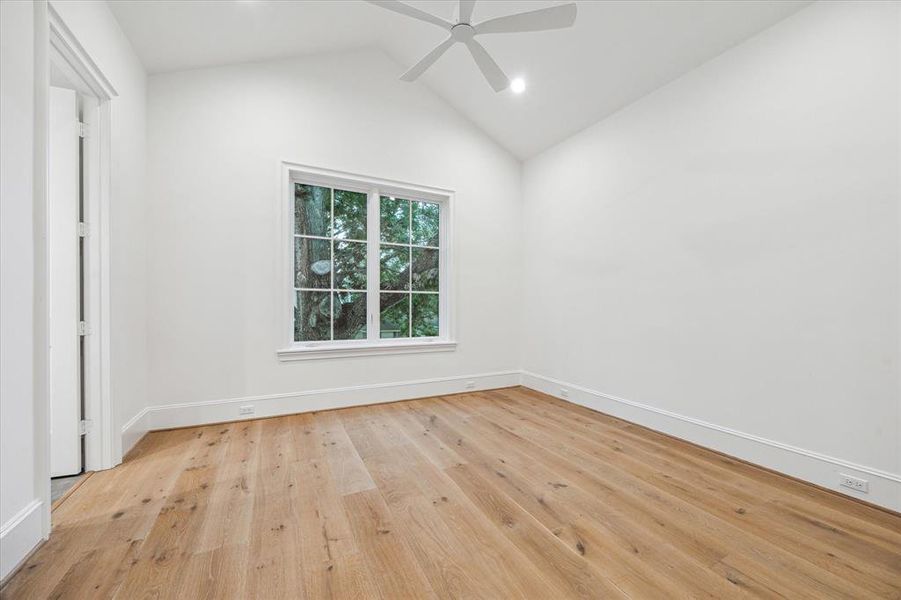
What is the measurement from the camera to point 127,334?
2.60m

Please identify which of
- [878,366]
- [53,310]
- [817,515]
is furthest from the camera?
[53,310]

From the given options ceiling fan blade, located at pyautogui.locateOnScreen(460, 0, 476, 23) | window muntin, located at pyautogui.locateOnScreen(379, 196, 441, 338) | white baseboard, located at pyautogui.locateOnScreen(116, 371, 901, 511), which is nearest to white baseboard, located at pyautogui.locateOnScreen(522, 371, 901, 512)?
white baseboard, located at pyautogui.locateOnScreen(116, 371, 901, 511)

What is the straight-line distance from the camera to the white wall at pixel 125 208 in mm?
2297

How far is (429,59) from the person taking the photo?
8.43ft

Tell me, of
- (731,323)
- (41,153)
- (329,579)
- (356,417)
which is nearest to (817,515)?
(731,323)

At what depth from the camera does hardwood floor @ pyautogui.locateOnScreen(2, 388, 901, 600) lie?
1.39m

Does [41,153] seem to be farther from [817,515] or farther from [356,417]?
[817,515]

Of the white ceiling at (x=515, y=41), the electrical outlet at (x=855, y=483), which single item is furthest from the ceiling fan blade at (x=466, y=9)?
the electrical outlet at (x=855, y=483)

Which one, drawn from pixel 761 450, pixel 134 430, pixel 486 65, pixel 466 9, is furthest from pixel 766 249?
pixel 134 430

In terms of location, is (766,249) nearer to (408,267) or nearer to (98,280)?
(408,267)

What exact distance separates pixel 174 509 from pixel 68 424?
3.25 ft

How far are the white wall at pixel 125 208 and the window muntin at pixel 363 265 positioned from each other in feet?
3.88

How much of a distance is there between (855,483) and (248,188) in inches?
186

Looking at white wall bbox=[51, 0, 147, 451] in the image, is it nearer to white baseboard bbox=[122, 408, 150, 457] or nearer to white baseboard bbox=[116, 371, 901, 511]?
white baseboard bbox=[122, 408, 150, 457]
